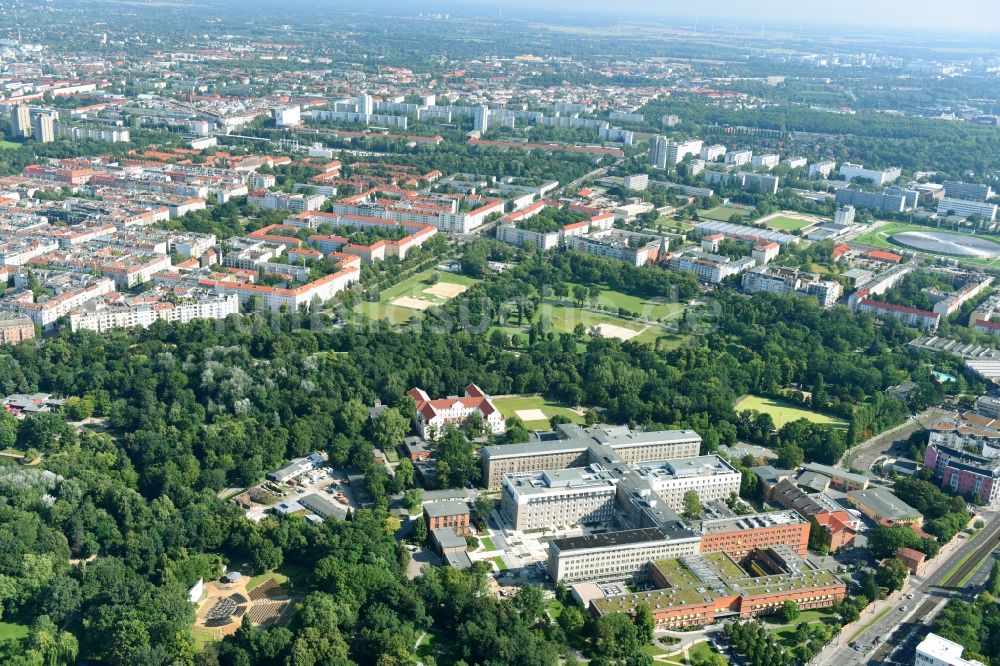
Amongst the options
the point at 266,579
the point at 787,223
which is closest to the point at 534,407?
the point at 266,579

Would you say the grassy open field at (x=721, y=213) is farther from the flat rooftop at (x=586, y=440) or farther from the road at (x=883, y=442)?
the flat rooftop at (x=586, y=440)

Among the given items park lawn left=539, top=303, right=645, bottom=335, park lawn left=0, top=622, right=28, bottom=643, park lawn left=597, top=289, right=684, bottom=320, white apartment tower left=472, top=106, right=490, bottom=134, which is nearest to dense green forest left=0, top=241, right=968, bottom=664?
park lawn left=0, top=622, right=28, bottom=643

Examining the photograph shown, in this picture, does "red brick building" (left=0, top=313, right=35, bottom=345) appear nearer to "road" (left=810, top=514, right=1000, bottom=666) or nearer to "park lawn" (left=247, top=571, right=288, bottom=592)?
"park lawn" (left=247, top=571, right=288, bottom=592)

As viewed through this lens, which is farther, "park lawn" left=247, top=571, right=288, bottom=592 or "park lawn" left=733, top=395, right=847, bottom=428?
"park lawn" left=733, top=395, right=847, bottom=428

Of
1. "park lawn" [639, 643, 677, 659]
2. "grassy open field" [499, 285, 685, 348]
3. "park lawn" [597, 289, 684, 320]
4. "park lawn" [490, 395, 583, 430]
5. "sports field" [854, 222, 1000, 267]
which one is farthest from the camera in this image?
"sports field" [854, 222, 1000, 267]

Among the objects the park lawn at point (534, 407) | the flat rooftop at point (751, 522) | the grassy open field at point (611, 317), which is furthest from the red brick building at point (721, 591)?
the grassy open field at point (611, 317)

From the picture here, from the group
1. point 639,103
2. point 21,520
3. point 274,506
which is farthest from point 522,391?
point 639,103
